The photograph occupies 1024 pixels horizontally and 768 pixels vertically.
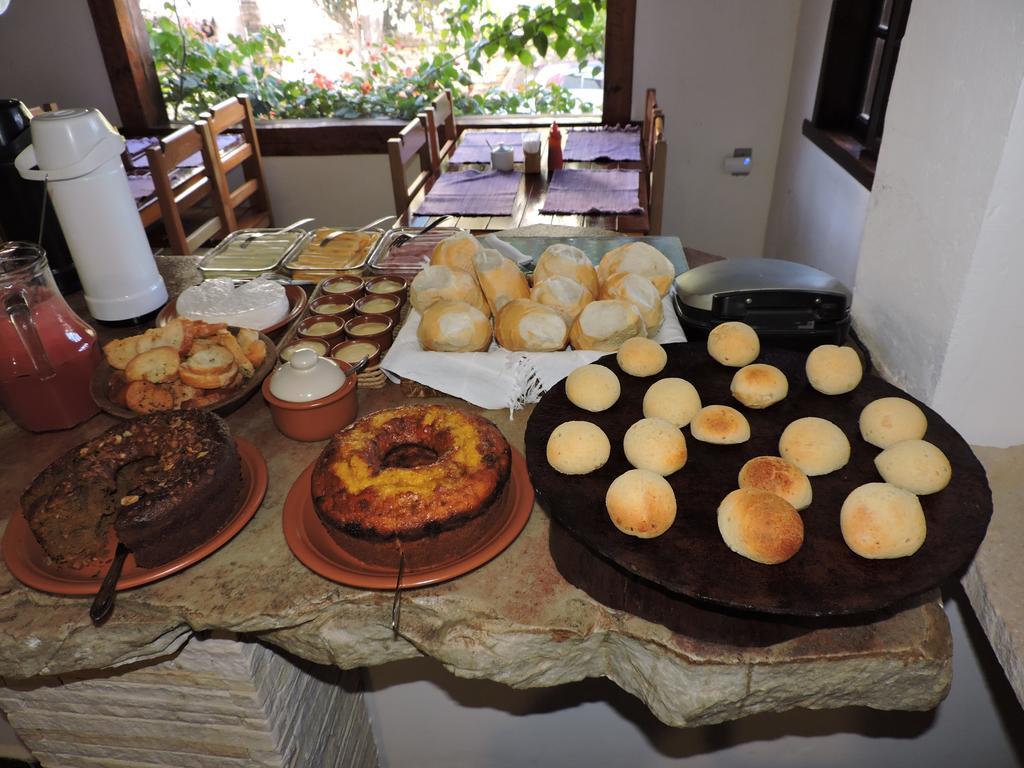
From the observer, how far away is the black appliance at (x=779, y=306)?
1122mm

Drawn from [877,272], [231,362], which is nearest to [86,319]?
[231,362]

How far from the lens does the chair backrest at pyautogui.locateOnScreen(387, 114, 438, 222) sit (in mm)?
2430

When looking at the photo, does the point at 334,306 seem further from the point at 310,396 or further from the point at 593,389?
the point at 593,389

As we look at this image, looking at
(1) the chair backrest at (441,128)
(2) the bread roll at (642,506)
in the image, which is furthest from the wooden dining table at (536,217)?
(2) the bread roll at (642,506)

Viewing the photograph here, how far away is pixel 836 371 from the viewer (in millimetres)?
960

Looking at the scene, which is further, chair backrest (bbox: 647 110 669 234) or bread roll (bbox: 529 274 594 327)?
chair backrest (bbox: 647 110 669 234)

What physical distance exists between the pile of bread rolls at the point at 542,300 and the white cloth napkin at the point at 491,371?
0.02m

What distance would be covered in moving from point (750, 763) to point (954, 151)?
1.30 meters

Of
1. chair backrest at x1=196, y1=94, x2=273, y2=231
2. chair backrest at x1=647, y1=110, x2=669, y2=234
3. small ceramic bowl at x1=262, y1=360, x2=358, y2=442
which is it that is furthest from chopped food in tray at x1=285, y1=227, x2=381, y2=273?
chair backrest at x1=196, y1=94, x2=273, y2=231

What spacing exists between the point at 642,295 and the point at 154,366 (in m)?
0.79

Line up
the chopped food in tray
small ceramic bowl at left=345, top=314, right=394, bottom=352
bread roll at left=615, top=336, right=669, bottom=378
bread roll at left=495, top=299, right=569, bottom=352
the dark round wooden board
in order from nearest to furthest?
the dark round wooden board → bread roll at left=615, top=336, right=669, bottom=378 → bread roll at left=495, top=299, right=569, bottom=352 → small ceramic bowl at left=345, top=314, right=394, bottom=352 → the chopped food in tray

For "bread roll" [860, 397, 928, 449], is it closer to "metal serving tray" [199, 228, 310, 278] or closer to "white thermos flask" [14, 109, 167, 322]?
"metal serving tray" [199, 228, 310, 278]

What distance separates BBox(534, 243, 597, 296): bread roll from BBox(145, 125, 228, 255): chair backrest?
1.76 m

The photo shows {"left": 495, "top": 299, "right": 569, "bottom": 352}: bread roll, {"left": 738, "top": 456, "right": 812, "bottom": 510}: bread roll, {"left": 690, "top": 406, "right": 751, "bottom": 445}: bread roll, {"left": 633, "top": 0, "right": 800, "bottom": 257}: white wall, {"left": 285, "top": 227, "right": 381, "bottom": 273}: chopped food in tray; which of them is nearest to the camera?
{"left": 738, "top": 456, "right": 812, "bottom": 510}: bread roll
